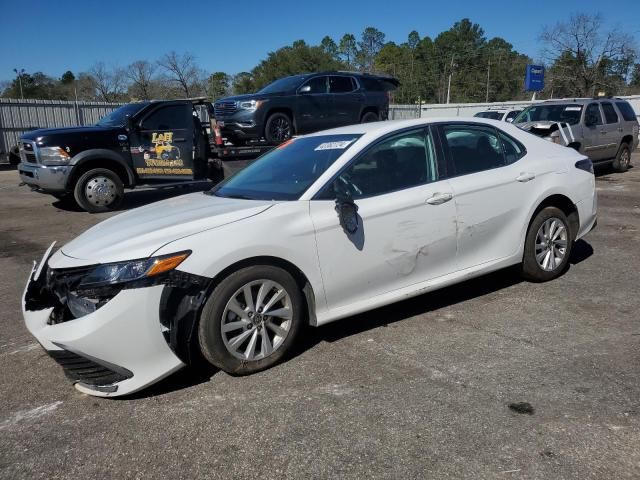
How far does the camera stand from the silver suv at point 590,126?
1186 cm

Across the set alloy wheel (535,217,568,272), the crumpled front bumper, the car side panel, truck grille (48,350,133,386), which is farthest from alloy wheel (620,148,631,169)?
truck grille (48,350,133,386)

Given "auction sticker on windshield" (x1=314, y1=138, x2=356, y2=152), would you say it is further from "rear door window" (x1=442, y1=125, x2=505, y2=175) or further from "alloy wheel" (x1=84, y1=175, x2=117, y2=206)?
"alloy wheel" (x1=84, y1=175, x2=117, y2=206)

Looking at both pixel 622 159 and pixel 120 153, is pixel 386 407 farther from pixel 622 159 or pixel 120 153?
pixel 622 159

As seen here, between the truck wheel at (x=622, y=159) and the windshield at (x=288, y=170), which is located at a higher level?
the windshield at (x=288, y=170)

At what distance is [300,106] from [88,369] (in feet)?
26.4

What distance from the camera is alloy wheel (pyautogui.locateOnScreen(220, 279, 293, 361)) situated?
3.36m

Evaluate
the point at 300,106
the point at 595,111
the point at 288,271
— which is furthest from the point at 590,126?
the point at 288,271

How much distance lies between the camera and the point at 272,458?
2.65 meters

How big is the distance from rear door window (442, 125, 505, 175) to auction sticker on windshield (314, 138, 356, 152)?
871 millimetres

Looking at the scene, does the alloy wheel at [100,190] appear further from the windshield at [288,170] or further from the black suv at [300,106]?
the windshield at [288,170]

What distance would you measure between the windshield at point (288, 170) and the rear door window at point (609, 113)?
35.9 feet

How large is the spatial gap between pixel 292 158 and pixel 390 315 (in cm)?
153

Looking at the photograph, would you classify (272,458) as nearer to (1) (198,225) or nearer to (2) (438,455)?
(2) (438,455)

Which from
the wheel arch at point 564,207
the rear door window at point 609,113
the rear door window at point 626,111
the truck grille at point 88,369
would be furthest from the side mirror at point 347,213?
the rear door window at point 626,111
